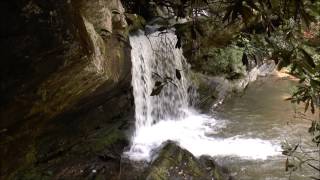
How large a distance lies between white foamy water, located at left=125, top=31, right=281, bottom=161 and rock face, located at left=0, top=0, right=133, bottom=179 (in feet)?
3.65

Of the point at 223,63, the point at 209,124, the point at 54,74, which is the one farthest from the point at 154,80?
the point at 54,74

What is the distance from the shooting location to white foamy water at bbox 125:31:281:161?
6969mm

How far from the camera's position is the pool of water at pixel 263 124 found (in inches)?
245

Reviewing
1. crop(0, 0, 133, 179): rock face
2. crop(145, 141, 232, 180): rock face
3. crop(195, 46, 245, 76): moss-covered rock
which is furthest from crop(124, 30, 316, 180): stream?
crop(0, 0, 133, 179): rock face

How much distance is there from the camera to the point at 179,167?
556 cm

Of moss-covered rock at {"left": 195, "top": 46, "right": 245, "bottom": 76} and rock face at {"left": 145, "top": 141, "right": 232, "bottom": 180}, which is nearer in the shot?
rock face at {"left": 145, "top": 141, "right": 232, "bottom": 180}

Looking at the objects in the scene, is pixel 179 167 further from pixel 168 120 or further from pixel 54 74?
pixel 168 120

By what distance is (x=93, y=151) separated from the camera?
6.11 m

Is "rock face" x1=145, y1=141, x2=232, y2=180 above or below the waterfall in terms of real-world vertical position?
below

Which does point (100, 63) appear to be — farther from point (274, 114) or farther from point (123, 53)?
point (274, 114)

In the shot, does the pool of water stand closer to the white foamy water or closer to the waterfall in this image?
the white foamy water

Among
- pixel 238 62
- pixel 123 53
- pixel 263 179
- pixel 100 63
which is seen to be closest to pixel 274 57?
pixel 100 63

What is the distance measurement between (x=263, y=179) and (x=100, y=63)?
3.18 m

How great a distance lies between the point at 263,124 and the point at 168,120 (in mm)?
1785
